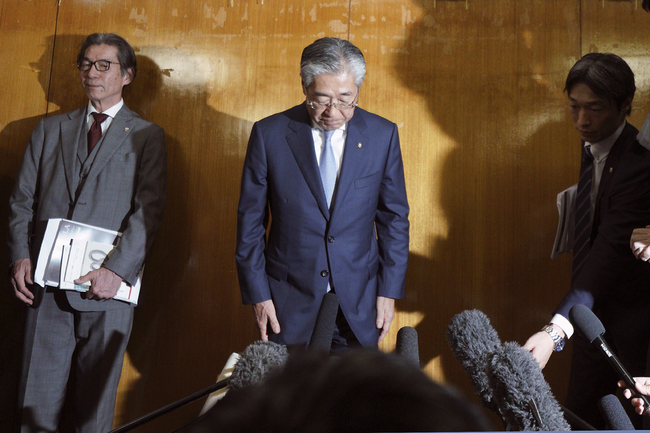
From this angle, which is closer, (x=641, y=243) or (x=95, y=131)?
(x=641, y=243)

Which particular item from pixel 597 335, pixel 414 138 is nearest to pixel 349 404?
pixel 597 335

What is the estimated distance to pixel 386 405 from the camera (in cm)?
31

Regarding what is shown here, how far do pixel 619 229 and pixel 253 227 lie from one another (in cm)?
121

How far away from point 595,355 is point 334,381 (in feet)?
6.37

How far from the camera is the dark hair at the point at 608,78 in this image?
1999 millimetres

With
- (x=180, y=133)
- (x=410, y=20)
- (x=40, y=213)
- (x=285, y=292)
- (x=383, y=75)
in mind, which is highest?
(x=410, y=20)

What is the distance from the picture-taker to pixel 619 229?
1766 millimetres

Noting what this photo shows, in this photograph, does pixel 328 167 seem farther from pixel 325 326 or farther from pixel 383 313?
pixel 325 326

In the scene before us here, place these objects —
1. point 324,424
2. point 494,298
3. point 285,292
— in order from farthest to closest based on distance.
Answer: point 494,298, point 285,292, point 324,424

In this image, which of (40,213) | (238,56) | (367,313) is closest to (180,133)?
(238,56)

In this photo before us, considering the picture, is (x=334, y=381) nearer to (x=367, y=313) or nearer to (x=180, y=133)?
(x=367, y=313)

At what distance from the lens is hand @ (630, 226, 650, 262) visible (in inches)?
61.3

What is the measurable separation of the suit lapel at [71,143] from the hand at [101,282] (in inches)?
15.0

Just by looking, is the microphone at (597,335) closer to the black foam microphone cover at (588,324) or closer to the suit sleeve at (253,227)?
the black foam microphone cover at (588,324)
